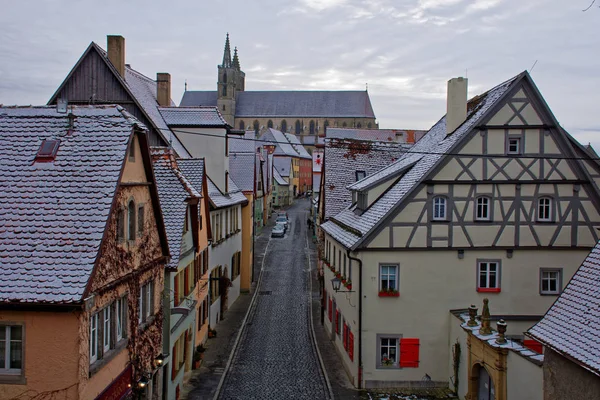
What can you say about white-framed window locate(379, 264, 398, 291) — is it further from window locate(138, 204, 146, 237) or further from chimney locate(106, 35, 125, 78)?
chimney locate(106, 35, 125, 78)

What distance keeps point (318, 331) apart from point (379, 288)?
8.37m

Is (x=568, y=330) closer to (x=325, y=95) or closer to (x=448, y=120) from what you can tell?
(x=448, y=120)

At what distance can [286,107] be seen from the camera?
135 meters

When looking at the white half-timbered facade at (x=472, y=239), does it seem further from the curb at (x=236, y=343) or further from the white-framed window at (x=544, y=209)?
the curb at (x=236, y=343)

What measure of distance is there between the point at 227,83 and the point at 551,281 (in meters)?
117

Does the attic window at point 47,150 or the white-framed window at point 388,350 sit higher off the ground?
the attic window at point 47,150

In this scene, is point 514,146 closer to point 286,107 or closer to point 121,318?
point 121,318

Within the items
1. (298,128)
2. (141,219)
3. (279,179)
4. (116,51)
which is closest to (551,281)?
(141,219)

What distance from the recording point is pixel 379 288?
67.2 ft

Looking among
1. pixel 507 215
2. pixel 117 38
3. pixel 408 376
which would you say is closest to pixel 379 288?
pixel 408 376

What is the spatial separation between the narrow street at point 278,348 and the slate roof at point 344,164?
5753 mm

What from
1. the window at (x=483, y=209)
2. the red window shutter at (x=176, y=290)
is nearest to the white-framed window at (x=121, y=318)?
the red window shutter at (x=176, y=290)

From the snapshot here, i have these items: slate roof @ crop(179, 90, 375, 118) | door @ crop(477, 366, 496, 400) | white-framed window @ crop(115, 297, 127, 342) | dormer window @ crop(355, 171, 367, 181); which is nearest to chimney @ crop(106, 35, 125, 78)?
dormer window @ crop(355, 171, 367, 181)

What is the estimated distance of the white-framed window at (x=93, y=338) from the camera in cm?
1104
